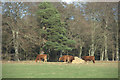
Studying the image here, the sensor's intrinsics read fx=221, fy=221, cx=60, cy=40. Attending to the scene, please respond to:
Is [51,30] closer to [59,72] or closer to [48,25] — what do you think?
[48,25]

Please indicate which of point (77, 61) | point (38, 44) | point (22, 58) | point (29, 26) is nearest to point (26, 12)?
point (29, 26)

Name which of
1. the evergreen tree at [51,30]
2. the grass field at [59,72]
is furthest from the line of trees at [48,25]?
the grass field at [59,72]

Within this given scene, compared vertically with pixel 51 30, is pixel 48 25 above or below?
above

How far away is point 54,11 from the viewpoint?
3036 centimetres

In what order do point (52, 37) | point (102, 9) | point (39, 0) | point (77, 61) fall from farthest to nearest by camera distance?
point (102, 9) → point (39, 0) → point (52, 37) → point (77, 61)

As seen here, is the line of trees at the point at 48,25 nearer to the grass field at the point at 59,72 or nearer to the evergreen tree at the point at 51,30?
the evergreen tree at the point at 51,30

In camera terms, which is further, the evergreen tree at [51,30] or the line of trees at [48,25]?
the line of trees at [48,25]

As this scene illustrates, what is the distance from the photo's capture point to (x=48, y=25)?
3042 cm

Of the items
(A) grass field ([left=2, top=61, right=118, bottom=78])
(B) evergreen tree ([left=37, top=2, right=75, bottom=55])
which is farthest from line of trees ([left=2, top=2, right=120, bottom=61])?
(A) grass field ([left=2, top=61, right=118, bottom=78])

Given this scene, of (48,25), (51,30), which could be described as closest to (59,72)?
(51,30)

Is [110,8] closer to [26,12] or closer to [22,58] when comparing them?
[26,12]

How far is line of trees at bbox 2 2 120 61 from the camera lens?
97.0ft

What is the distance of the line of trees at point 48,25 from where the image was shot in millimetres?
29562

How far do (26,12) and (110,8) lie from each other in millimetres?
12654
